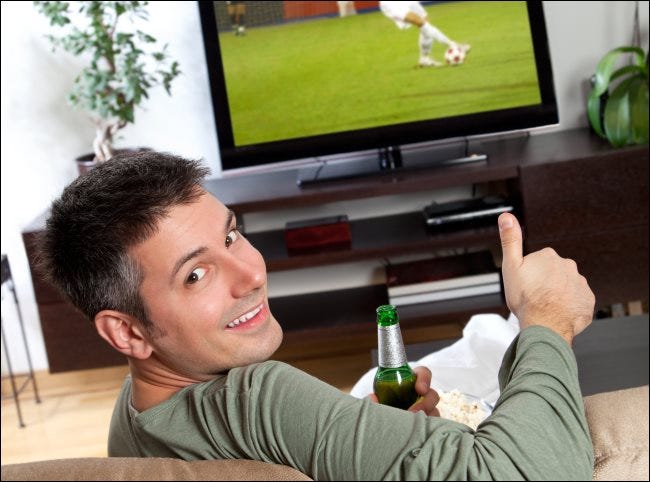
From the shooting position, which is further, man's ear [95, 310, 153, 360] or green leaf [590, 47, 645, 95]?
green leaf [590, 47, 645, 95]

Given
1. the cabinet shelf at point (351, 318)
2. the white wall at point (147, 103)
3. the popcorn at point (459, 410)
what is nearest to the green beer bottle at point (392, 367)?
the popcorn at point (459, 410)

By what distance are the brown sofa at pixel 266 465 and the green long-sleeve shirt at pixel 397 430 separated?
0.03 metres

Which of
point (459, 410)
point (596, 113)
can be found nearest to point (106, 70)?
point (596, 113)

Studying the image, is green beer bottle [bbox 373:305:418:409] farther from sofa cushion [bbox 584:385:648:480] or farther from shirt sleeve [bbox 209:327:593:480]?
sofa cushion [bbox 584:385:648:480]

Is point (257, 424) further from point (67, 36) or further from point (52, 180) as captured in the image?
point (52, 180)

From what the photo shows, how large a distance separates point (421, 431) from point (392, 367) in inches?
18.8

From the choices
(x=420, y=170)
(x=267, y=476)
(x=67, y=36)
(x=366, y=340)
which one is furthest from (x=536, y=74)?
(x=267, y=476)

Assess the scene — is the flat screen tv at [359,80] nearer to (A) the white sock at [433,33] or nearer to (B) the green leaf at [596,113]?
(A) the white sock at [433,33]

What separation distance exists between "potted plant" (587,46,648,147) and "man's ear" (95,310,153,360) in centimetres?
248

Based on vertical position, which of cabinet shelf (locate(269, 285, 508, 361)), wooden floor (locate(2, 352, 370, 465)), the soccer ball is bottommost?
wooden floor (locate(2, 352, 370, 465))

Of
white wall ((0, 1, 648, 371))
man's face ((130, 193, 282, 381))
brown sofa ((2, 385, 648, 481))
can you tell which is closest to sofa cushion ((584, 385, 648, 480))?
brown sofa ((2, 385, 648, 481))

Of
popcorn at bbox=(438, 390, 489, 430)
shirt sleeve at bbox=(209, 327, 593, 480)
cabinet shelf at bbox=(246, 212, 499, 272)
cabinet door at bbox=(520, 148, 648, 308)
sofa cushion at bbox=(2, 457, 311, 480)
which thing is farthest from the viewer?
cabinet shelf at bbox=(246, 212, 499, 272)

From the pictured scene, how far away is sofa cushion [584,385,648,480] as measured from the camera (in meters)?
0.87

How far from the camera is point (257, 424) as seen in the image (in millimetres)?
1122
